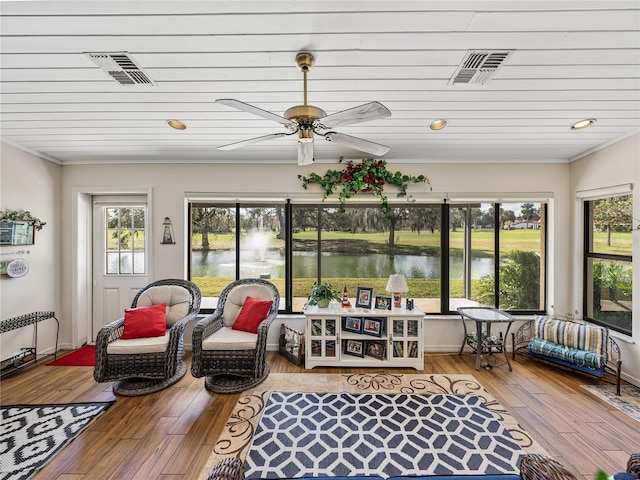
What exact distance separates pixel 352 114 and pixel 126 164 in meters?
3.57

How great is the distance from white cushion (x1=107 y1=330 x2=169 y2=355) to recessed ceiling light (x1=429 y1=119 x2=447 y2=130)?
11.1ft

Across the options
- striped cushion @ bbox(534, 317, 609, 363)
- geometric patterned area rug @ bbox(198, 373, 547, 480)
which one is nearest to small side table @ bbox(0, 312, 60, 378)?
geometric patterned area rug @ bbox(198, 373, 547, 480)

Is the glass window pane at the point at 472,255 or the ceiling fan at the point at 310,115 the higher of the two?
the ceiling fan at the point at 310,115

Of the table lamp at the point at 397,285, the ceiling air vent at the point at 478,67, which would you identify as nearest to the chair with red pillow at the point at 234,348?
the table lamp at the point at 397,285

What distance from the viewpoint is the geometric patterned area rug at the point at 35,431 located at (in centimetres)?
192

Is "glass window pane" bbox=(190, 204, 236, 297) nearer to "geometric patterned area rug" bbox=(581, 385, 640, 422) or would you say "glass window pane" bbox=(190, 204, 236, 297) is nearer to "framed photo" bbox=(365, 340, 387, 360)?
"framed photo" bbox=(365, 340, 387, 360)

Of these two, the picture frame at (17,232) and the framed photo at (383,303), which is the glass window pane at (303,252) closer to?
the framed photo at (383,303)

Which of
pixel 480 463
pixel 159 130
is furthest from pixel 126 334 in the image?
pixel 480 463

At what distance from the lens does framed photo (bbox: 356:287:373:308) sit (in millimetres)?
3437

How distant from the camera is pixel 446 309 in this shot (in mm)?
3891

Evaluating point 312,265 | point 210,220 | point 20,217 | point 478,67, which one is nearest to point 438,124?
point 478,67

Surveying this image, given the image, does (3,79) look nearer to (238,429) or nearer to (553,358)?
(238,429)

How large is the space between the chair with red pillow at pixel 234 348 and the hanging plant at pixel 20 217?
244cm

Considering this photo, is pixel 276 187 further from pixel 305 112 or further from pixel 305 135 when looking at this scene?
pixel 305 112
